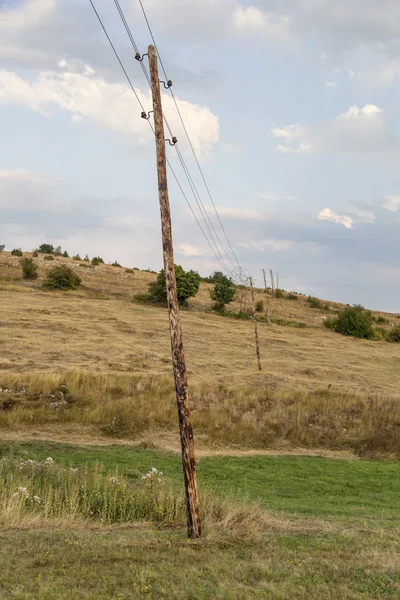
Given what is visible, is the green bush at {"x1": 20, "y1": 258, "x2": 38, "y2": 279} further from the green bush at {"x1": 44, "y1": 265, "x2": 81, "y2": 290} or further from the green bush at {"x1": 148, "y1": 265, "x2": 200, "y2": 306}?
the green bush at {"x1": 148, "y1": 265, "x2": 200, "y2": 306}

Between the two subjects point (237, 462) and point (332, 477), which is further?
point (237, 462)

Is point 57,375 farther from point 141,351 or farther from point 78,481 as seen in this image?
point 78,481

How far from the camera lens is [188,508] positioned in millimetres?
11172

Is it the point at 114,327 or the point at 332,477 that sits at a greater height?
the point at 114,327

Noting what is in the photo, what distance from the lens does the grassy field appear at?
8.64 m

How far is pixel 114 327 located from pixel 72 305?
900 centimetres

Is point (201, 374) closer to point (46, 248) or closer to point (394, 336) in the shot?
point (394, 336)

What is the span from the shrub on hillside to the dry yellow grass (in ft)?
12.5

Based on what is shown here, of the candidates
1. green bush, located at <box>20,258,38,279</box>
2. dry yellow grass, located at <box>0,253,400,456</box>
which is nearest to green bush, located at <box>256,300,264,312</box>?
dry yellow grass, located at <box>0,253,400,456</box>

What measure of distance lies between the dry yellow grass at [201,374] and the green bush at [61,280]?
2738mm

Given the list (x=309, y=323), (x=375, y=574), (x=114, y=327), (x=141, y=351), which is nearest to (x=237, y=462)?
(x=375, y=574)

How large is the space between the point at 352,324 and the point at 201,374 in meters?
36.1

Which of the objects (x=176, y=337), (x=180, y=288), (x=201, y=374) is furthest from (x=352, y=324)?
(x=176, y=337)

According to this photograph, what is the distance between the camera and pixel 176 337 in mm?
11586
